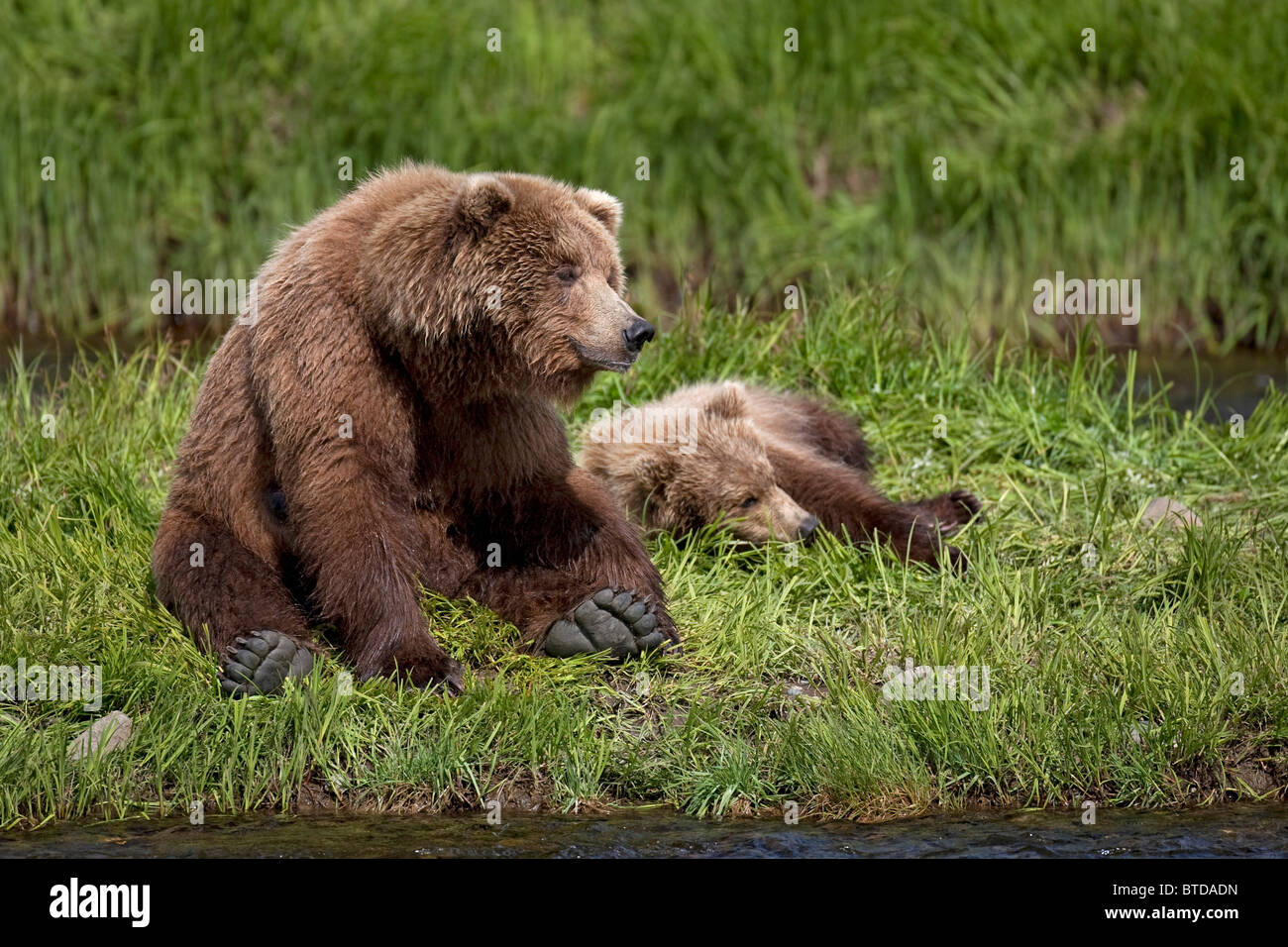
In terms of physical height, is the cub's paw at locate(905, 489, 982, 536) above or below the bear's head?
below

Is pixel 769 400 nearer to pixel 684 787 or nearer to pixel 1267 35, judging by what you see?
pixel 684 787

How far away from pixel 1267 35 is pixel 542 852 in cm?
855

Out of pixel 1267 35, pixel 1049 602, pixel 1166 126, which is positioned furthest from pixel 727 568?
pixel 1267 35

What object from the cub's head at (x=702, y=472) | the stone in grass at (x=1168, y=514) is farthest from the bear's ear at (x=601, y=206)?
the stone in grass at (x=1168, y=514)

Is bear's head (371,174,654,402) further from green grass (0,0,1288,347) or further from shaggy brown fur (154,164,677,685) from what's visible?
green grass (0,0,1288,347)

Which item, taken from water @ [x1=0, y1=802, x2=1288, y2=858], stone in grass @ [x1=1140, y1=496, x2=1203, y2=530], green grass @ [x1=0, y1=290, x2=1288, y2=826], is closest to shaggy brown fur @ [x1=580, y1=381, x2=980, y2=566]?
green grass @ [x1=0, y1=290, x2=1288, y2=826]

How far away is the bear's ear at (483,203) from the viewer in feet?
20.2

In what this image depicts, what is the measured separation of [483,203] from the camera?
6184mm

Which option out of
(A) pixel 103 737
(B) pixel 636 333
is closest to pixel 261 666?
(A) pixel 103 737

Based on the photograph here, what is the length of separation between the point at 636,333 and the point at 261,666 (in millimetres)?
1756

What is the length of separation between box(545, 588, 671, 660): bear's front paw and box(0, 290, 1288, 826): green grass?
0.09m

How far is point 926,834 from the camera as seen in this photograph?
5.74 metres

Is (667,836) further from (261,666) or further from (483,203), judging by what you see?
(483,203)

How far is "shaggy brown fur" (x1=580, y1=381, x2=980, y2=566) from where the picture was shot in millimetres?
7738
